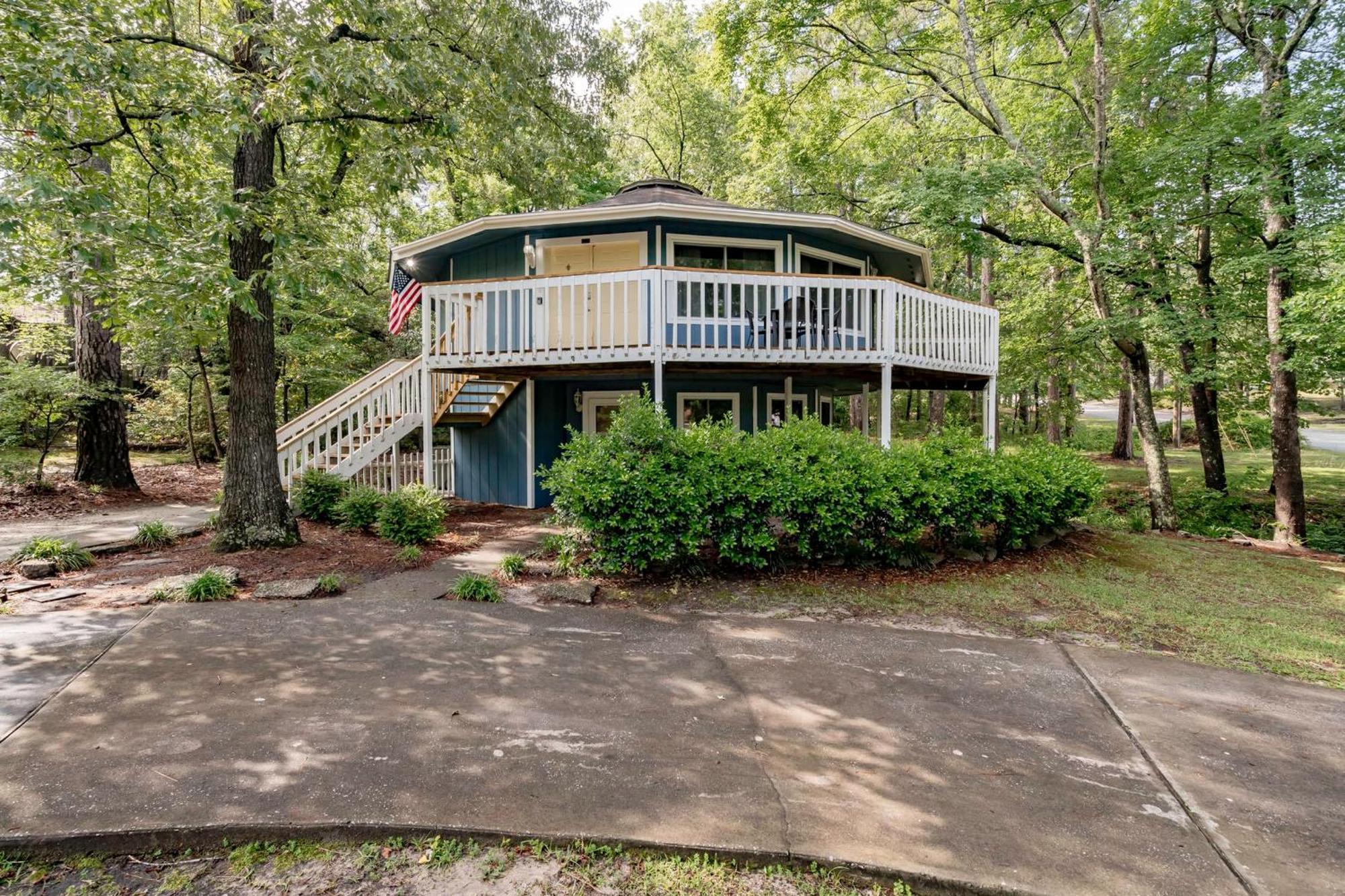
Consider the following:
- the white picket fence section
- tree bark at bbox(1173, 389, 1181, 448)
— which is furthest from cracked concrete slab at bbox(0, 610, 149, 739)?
tree bark at bbox(1173, 389, 1181, 448)

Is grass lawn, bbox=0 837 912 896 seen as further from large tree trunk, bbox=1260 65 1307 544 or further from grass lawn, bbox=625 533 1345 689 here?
large tree trunk, bbox=1260 65 1307 544

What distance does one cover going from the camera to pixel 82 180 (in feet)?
17.8

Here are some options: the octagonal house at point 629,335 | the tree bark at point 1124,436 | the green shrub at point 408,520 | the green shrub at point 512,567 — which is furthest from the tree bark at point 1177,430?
the green shrub at point 408,520

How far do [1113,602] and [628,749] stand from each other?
533 cm

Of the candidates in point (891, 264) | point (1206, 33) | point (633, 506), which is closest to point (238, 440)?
point (633, 506)

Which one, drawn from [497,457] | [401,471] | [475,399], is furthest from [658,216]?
[401,471]

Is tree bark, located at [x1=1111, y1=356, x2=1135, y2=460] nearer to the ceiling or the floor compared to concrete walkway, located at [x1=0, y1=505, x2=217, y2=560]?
nearer to the ceiling

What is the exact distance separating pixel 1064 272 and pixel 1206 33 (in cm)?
677

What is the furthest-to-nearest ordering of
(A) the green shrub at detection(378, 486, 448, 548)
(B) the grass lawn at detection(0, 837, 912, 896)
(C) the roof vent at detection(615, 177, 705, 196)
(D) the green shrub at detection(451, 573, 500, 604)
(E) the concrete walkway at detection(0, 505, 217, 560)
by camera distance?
(C) the roof vent at detection(615, 177, 705, 196) → (A) the green shrub at detection(378, 486, 448, 548) → (E) the concrete walkway at detection(0, 505, 217, 560) → (D) the green shrub at detection(451, 573, 500, 604) → (B) the grass lawn at detection(0, 837, 912, 896)

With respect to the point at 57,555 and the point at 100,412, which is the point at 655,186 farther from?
the point at 57,555

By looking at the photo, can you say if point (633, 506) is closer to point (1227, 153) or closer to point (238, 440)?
point (238, 440)

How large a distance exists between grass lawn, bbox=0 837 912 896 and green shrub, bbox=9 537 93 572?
5.14 meters

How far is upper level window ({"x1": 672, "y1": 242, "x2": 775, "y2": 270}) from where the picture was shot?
399 inches

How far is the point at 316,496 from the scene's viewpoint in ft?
26.9
